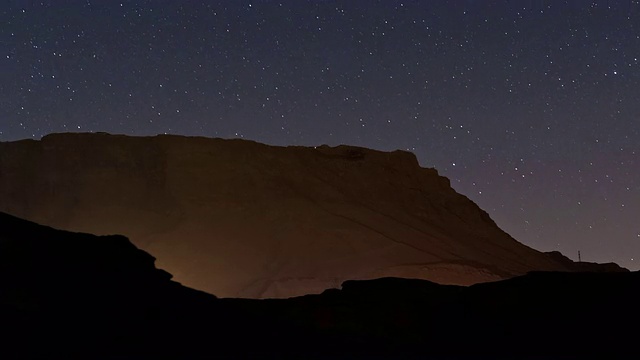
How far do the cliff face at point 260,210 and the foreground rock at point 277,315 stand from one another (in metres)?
30.3

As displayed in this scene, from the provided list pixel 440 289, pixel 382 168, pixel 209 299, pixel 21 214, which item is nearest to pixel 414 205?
pixel 382 168

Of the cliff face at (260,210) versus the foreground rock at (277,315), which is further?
the cliff face at (260,210)

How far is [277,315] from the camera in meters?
24.8

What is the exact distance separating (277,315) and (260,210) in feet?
141

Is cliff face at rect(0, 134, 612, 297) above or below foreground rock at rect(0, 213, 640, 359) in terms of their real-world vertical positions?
above

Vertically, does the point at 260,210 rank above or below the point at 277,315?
above

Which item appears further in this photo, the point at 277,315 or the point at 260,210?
the point at 260,210

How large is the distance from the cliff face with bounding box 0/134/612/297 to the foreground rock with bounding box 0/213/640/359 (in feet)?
99.3

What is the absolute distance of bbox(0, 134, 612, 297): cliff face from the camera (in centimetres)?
5925

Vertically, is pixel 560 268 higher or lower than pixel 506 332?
higher

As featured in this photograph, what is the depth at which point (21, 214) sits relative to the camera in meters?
65.6

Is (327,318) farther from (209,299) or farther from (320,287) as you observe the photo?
(320,287)

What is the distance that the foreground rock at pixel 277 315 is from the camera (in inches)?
689

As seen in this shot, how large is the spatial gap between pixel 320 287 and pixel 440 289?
95.2 feet
